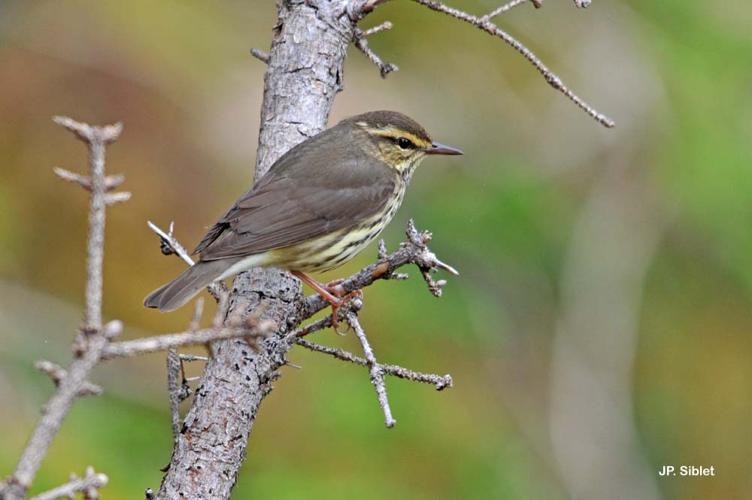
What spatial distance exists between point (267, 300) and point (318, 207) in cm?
76

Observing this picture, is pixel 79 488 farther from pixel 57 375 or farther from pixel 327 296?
pixel 327 296

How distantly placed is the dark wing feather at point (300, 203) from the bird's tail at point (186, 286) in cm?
6

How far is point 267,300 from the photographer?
12.8 ft

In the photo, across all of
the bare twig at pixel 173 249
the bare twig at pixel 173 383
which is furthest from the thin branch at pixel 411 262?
the bare twig at pixel 173 249

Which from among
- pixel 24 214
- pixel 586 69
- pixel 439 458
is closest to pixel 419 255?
pixel 439 458

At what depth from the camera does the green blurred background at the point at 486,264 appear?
5.55 metres

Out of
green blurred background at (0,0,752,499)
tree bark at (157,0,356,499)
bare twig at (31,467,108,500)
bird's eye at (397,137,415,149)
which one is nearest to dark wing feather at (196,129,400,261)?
tree bark at (157,0,356,499)

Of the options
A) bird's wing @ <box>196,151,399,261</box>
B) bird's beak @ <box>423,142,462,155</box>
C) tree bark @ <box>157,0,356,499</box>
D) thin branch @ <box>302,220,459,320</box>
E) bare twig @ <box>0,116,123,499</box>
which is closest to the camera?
bare twig @ <box>0,116,123,499</box>

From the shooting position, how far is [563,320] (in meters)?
6.53

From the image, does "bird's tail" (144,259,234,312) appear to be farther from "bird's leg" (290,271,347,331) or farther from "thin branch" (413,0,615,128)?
"thin branch" (413,0,615,128)

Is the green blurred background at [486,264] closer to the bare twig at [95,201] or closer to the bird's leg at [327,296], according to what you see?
the bird's leg at [327,296]

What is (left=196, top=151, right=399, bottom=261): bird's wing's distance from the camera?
13.6 feet

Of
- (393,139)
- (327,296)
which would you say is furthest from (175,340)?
Result: (393,139)

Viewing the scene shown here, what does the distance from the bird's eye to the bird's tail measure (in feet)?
4.63
